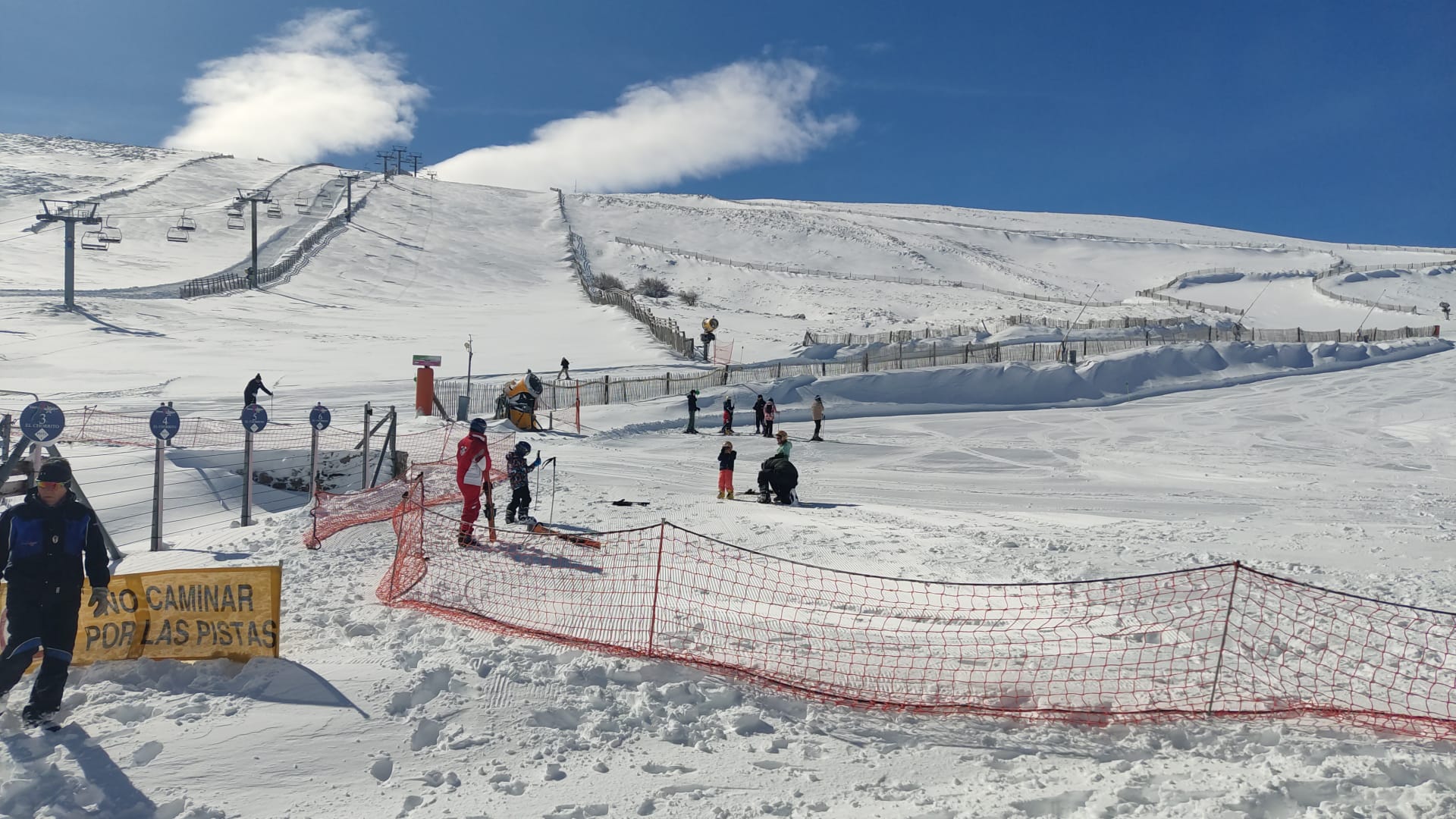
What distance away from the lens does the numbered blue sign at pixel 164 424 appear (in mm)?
10438

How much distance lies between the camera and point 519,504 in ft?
39.5

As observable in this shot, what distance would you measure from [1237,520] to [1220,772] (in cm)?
977

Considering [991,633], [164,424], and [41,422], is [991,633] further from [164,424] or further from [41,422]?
[164,424]

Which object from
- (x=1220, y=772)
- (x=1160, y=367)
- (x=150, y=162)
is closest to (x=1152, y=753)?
(x=1220, y=772)

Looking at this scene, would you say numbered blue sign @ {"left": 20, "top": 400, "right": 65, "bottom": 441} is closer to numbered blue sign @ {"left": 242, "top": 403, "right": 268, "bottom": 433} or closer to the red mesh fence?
the red mesh fence

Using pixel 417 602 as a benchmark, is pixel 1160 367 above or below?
above

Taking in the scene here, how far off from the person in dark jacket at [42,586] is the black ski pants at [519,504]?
6488 millimetres

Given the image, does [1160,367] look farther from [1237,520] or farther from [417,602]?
[417,602]

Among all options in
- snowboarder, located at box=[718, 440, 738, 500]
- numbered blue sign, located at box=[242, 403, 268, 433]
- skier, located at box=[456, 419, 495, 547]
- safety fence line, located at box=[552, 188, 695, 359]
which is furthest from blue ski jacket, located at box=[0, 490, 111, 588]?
safety fence line, located at box=[552, 188, 695, 359]

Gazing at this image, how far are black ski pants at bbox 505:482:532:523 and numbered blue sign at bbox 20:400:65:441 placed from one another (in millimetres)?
4908

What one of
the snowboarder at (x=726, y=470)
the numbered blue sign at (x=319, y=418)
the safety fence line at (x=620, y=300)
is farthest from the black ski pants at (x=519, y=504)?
the safety fence line at (x=620, y=300)

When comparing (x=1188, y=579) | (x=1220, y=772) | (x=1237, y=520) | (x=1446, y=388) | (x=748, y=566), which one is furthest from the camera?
(x=1446, y=388)

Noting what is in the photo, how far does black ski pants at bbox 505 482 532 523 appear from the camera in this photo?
11.9 meters

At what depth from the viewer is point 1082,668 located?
6750 millimetres
